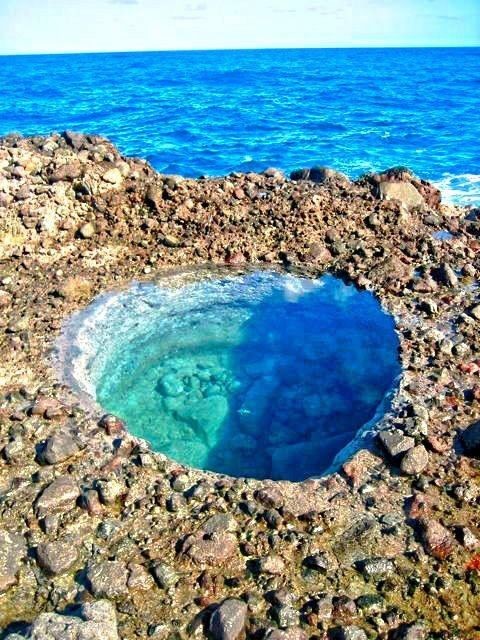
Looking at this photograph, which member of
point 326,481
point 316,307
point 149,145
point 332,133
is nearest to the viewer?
point 326,481

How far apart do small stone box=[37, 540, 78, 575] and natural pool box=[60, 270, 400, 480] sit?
2.76 meters

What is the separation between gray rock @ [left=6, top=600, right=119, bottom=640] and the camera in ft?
17.7

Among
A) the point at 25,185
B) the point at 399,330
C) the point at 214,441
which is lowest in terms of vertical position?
the point at 214,441

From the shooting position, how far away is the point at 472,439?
330 inches

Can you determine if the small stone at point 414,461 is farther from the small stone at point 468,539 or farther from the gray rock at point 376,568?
the gray rock at point 376,568

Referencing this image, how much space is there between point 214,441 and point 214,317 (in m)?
3.64

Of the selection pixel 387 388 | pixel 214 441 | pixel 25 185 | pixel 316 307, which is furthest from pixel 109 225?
pixel 387 388

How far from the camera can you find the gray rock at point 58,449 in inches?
321

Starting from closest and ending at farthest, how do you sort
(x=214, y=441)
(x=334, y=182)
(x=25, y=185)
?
(x=214, y=441) → (x=25, y=185) → (x=334, y=182)

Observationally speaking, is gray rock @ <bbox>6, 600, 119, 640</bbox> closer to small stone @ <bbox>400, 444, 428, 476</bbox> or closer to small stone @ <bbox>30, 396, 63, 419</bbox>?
small stone @ <bbox>30, 396, 63, 419</bbox>

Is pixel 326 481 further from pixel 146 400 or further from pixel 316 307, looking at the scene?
pixel 316 307

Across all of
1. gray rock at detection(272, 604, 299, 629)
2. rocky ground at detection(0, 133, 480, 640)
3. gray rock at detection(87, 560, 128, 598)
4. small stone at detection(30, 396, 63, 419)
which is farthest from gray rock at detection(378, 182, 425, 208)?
gray rock at detection(87, 560, 128, 598)

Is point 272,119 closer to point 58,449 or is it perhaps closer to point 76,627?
point 58,449

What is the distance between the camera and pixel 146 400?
34.9ft
